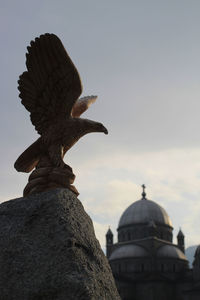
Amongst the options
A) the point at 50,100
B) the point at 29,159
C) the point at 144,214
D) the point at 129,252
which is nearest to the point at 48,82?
the point at 50,100

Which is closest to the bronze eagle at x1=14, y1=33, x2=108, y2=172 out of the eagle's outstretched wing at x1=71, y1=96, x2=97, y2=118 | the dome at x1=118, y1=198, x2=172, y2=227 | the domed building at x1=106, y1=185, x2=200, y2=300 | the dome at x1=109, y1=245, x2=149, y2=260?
the eagle's outstretched wing at x1=71, y1=96, x2=97, y2=118

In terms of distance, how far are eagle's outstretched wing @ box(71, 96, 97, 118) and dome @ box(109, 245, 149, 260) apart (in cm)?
4097

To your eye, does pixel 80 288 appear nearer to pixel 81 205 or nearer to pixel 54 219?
pixel 54 219

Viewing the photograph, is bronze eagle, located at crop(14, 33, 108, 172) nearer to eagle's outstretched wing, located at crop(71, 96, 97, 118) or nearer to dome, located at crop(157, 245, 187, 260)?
eagle's outstretched wing, located at crop(71, 96, 97, 118)

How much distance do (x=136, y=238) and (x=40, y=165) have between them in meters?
44.6

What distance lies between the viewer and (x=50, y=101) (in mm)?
5699

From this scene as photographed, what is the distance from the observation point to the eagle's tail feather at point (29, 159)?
5.79 m

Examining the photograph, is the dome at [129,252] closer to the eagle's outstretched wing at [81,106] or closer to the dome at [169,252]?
the dome at [169,252]

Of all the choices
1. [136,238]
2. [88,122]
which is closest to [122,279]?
[136,238]

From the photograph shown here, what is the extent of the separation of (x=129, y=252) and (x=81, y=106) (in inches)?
1640

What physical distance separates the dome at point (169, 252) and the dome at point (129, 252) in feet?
5.20

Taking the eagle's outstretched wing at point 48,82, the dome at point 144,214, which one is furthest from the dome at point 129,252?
the eagle's outstretched wing at point 48,82

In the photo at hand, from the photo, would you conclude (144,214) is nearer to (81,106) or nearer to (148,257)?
(148,257)

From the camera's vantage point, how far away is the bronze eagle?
17.8 ft
